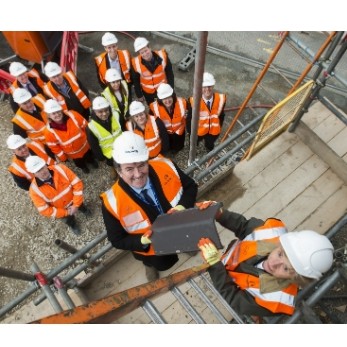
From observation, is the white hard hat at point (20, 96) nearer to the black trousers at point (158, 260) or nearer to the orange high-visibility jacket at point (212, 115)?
the orange high-visibility jacket at point (212, 115)

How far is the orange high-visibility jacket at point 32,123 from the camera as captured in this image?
5641 millimetres

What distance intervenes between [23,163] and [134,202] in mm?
2660

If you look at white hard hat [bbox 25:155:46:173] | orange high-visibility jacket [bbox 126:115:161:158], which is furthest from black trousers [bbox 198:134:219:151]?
white hard hat [bbox 25:155:46:173]

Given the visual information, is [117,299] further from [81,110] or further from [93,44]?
[93,44]

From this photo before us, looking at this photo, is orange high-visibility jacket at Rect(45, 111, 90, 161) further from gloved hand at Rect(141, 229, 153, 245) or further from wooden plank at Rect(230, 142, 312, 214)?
gloved hand at Rect(141, 229, 153, 245)

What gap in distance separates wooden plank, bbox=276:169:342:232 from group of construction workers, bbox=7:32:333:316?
1425 millimetres

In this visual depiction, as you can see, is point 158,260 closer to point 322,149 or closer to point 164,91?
point 164,91

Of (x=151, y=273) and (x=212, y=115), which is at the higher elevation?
(x=212, y=115)

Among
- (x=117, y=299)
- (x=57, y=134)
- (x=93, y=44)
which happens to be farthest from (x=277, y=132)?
(x=93, y=44)

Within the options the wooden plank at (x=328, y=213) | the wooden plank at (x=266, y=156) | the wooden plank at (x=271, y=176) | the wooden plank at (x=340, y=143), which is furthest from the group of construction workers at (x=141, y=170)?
the wooden plank at (x=340, y=143)

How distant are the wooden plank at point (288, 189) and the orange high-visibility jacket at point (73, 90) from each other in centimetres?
366

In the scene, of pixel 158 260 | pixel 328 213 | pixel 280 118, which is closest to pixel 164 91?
pixel 280 118

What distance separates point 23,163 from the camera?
5098 millimetres

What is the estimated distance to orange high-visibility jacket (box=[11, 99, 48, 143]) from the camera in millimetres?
5641
